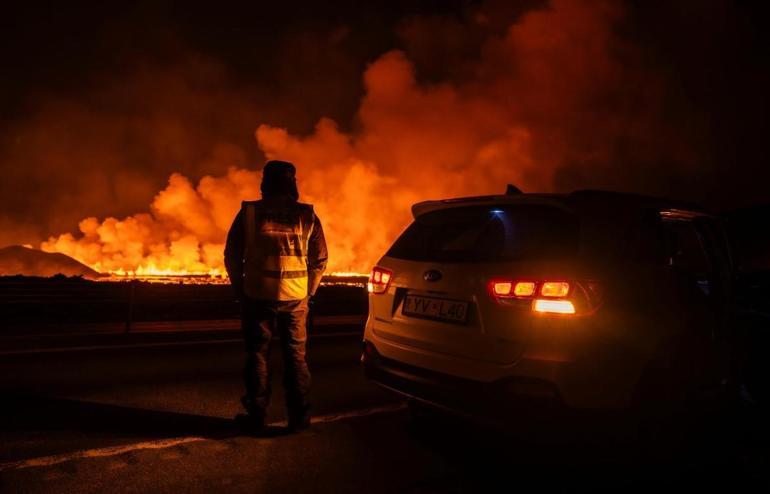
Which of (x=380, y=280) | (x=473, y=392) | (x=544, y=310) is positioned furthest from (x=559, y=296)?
(x=380, y=280)

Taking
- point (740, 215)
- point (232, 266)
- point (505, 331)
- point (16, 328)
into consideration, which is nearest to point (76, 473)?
point (232, 266)

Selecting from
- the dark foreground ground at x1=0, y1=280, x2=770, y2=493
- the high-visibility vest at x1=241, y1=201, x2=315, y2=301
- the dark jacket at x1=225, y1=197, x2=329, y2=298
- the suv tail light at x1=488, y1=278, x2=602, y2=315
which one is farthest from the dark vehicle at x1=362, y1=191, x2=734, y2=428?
the high-visibility vest at x1=241, y1=201, x2=315, y2=301

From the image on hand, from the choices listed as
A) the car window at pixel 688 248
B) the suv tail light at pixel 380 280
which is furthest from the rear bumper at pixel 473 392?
the car window at pixel 688 248

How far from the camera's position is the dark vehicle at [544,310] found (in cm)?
317

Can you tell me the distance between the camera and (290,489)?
3.31 meters

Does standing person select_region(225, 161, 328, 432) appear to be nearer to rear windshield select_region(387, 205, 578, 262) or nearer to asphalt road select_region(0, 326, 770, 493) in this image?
asphalt road select_region(0, 326, 770, 493)

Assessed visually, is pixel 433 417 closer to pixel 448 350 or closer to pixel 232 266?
pixel 448 350

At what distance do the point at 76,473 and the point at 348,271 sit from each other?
60.9 m

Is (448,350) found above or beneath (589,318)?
beneath

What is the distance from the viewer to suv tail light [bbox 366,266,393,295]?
165 inches

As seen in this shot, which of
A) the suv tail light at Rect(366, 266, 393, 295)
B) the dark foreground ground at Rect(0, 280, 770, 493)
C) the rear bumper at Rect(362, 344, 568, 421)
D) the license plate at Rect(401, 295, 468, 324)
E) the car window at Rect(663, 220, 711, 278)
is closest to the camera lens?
the rear bumper at Rect(362, 344, 568, 421)

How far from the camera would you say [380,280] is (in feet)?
14.0

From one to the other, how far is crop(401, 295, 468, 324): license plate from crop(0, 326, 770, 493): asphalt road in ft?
2.42

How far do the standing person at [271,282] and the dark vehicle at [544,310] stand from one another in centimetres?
58
